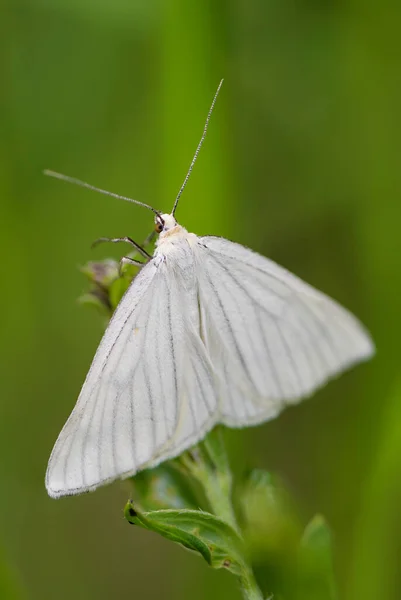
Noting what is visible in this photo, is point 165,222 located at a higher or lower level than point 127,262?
higher

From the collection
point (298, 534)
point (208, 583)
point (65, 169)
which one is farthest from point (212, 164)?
point (298, 534)

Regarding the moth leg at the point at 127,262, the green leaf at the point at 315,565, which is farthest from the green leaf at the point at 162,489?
the moth leg at the point at 127,262

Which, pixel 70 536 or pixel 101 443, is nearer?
pixel 101 443

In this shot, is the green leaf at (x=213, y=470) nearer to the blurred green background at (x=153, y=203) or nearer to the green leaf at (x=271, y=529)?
the green leaf at (x=271, y=529)

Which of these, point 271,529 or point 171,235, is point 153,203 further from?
point 271,529

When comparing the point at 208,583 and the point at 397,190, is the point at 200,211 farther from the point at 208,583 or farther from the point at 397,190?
the point at 208,583

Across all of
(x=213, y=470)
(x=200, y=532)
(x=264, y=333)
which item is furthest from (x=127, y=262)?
(x=200, y=532)
